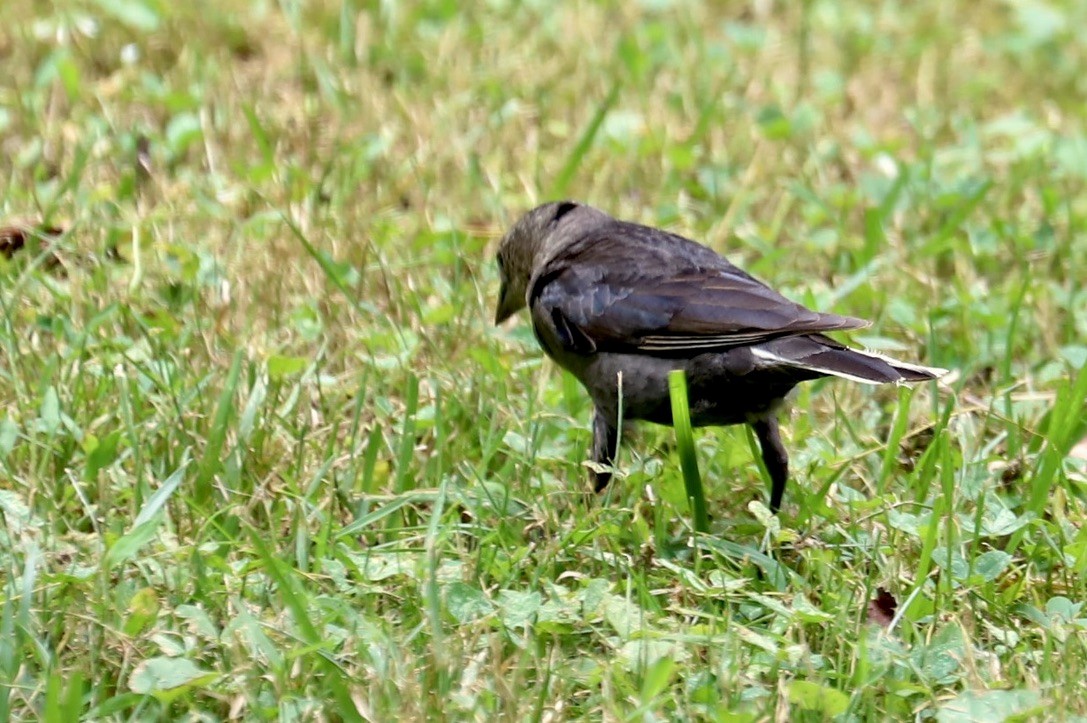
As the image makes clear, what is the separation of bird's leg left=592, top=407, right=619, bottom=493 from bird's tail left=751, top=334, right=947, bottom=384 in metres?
0.56

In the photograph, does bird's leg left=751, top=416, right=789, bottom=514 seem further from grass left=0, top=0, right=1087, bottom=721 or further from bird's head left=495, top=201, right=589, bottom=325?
bird's head left=495, top=201, right=589, bottom=325

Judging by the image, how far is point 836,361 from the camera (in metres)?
4.10

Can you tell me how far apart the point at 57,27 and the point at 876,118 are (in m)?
3.63

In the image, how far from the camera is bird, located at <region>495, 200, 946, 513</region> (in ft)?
13.9

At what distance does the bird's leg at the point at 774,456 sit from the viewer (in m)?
4.52

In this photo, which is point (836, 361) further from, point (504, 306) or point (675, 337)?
point (504, 306)

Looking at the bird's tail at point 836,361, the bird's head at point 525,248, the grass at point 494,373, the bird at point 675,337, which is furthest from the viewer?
the bird's head at point 525,248

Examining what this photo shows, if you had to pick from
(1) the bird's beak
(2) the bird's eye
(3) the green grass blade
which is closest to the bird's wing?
(3) the green grass blade

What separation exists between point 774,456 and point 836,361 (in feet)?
1.67

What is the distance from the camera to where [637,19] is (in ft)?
26.0

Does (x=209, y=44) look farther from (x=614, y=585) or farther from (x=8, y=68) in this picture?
(x=614, y=585)

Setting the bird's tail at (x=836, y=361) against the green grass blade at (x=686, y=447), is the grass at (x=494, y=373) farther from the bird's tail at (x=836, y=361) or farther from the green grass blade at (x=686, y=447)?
the bird's tail at (x=836, y=361)

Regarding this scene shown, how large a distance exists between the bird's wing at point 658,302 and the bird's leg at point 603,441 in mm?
209

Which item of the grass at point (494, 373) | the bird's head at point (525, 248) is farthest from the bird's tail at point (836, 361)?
the bird's head at point (525, 248)
